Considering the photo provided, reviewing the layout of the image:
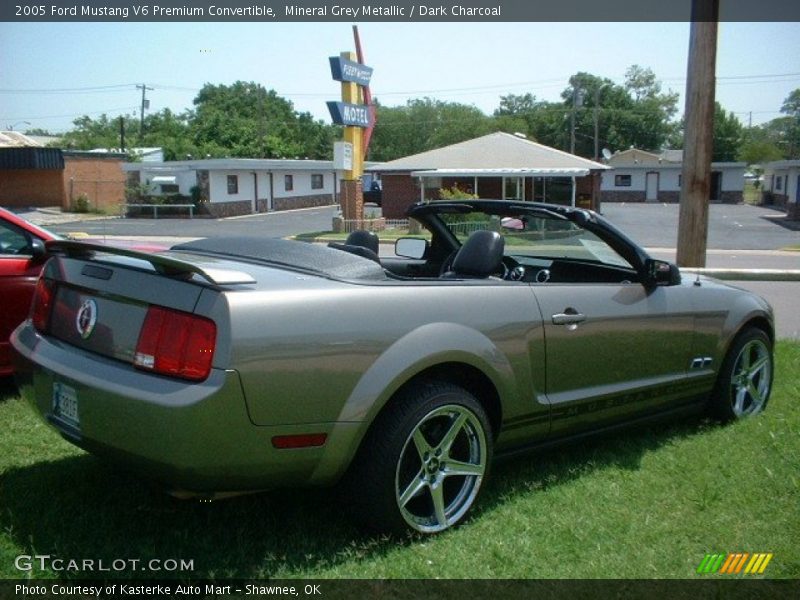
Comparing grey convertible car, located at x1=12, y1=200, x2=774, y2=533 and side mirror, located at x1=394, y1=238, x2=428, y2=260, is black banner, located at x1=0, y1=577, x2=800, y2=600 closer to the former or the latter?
grey convertible car, located at x1=12, y1=200, x2=774, y2=533

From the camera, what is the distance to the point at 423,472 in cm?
346

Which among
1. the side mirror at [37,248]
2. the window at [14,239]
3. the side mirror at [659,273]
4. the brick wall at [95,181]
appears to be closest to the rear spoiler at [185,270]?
the side mirror at [37,248]

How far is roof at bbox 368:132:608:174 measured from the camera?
38.9m

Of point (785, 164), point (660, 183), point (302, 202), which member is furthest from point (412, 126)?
point (785, 164)

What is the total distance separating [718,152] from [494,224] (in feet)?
276

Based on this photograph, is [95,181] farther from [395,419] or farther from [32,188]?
[395,419]

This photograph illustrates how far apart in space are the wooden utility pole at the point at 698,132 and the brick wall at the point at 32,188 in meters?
39.6

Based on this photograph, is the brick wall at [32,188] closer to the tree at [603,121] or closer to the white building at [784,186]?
the white building at [784,186]

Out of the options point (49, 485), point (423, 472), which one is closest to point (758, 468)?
point (423, 472)

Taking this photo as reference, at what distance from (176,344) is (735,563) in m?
2.41

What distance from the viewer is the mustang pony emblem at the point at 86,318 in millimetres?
3348

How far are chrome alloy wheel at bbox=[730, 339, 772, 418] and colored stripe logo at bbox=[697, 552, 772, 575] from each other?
76.0 inches

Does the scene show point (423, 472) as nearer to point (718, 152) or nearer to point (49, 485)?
point (49, 485)

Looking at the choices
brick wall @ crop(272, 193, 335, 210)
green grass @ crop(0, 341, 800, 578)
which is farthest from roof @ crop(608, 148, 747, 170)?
green grass @ crop(0, 341, 800, 578)
